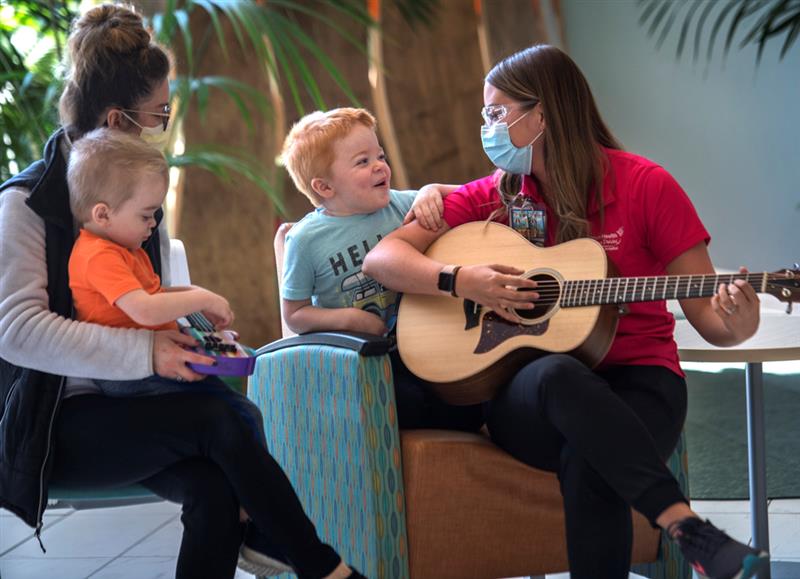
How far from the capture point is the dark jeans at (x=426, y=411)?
2.10 m

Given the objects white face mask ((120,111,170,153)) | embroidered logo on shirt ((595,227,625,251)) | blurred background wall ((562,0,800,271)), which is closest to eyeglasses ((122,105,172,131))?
white face mask ((120,111,170,153))

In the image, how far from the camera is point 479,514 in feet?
6.44

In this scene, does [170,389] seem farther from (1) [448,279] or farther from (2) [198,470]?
(1) [448,279]

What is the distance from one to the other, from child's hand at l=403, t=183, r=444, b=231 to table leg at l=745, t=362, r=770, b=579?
715 mm

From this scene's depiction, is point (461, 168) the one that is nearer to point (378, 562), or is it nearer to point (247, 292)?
point (247, 292)

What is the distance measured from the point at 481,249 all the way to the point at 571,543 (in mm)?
621

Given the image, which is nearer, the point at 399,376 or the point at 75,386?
the point at 75,386

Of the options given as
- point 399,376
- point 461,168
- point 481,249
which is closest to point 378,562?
point 399,376

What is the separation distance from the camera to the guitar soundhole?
1893 millimetres

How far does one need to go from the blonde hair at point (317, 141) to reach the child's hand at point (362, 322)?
297 mm

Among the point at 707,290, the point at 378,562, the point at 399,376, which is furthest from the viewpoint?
the point at 399,376

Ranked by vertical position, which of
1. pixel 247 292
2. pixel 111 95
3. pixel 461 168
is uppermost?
pixel 111 95

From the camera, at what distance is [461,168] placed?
5.16 metres

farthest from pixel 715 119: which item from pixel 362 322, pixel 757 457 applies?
pixel 362 322
